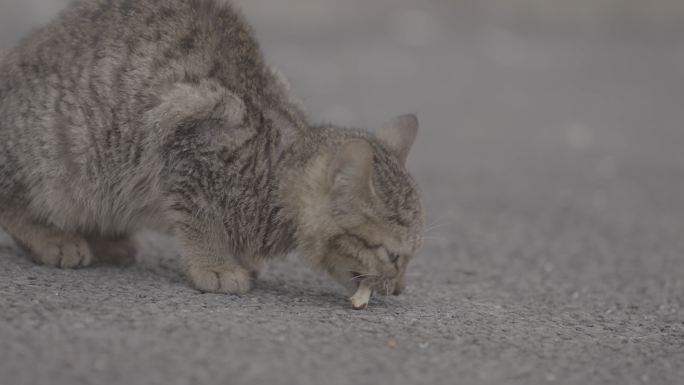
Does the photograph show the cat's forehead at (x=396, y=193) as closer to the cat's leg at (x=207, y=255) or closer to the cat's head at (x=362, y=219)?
the cat's head at (x=362, y=219)

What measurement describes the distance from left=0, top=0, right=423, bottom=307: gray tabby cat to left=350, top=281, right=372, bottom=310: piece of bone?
0.05 feet

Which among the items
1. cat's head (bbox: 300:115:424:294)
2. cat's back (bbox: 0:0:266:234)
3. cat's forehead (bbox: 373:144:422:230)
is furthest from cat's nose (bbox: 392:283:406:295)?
cat's back (bbox: 0:0:266:234)

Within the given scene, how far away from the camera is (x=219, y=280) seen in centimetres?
469

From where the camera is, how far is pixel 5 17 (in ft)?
47.3

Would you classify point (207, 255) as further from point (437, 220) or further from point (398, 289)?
point (437, 220)

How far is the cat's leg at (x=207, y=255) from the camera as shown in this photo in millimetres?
4695

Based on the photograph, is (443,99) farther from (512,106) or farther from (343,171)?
(343,171)

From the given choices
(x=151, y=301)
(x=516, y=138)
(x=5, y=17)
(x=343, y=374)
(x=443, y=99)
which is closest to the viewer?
(x=343, y=374)

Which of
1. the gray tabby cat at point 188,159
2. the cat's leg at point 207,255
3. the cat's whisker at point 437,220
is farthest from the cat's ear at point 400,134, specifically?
the cat's leg at point 207,255

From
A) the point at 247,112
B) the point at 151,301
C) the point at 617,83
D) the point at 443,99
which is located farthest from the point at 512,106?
the point at 151,301

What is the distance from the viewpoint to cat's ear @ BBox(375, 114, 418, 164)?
197 inches

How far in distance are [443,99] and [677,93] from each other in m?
4.53

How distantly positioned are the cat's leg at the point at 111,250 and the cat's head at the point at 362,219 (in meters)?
1.30

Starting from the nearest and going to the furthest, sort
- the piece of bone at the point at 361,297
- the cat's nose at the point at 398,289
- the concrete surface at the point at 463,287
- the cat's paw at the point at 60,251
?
the concrete surface at the point at 463,287 → the piece of bone at the point at 361,297 → the cat's nose at the point at 398,289 → the cat's paw at the point at 60,251
